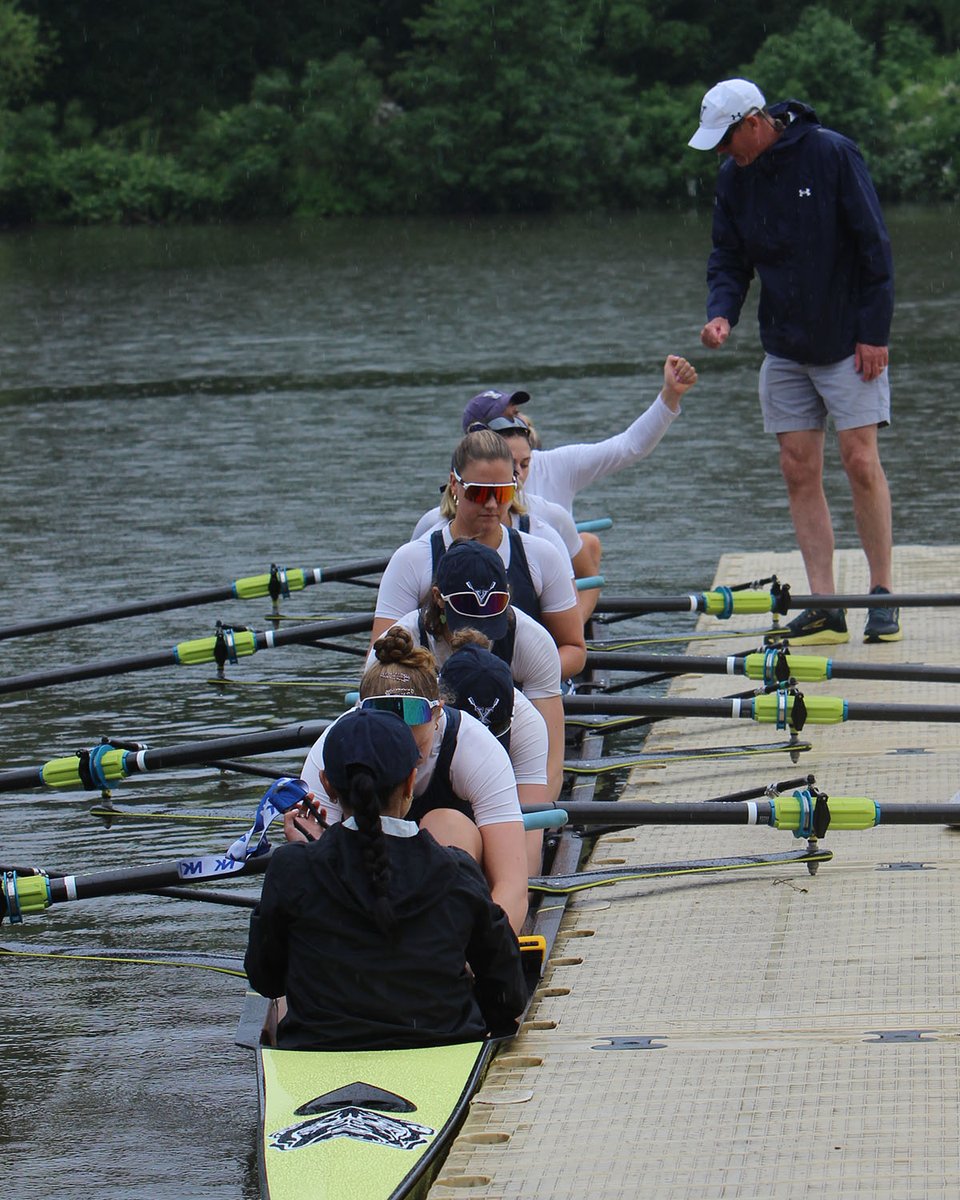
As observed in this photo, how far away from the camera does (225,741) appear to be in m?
5.54

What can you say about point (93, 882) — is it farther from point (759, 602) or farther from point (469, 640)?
point (759, 602)

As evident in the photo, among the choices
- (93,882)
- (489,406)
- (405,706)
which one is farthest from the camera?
(489,406)

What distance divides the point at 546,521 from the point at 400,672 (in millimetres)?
2493

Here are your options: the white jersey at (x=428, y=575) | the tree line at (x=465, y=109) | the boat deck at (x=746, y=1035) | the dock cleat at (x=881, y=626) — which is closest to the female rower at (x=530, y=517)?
the white jersey at (x=428, y=575)

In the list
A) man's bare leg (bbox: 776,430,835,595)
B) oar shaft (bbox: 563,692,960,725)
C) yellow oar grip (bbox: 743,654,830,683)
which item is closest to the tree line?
man's bare leg (bbox: 776,430,835,595)

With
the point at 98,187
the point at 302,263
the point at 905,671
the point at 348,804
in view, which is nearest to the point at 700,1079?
the point at 348,804

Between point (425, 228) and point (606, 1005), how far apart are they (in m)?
37.5

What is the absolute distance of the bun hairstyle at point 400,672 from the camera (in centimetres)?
405

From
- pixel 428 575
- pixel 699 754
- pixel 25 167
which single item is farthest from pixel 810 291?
pixel 25 167

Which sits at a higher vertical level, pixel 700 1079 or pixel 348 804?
pixel 348 804

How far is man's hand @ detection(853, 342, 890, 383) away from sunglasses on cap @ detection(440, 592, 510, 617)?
106 inches

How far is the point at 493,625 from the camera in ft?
16.2

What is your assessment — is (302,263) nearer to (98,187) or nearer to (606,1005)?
(98,187)

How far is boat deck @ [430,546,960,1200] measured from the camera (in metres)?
3.45
